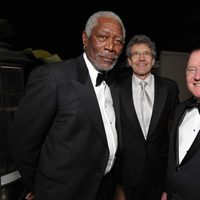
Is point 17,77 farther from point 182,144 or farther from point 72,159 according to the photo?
point 182,144

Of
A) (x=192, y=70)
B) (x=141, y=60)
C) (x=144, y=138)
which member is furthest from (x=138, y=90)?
(x=192, y=70)

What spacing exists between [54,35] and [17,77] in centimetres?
227

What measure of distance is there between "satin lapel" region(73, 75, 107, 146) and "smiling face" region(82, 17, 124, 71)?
180 millimetres

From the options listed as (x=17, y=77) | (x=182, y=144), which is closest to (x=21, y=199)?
(x=17, y=77)

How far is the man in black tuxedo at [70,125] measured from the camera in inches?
61.7

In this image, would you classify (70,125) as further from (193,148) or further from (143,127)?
(143,127)

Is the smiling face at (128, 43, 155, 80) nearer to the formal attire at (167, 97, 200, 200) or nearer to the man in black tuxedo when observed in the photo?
the formal attire at (167, 97, 200, 200)

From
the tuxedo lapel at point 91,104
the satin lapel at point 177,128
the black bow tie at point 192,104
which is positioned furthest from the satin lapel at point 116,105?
the black bow tie at point 192,104

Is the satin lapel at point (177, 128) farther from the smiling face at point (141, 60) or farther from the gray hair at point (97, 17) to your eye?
the gray hair at point (97, 17)

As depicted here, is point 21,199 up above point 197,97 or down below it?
below

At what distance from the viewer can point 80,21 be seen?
13.9 ft

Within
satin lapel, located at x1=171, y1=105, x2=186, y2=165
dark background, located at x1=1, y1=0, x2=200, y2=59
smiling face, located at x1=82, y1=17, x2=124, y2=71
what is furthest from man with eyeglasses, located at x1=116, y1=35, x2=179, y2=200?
dark background, located at x1=1, y1=0, x2=200, y2=59

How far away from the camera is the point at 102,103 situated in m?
1.75

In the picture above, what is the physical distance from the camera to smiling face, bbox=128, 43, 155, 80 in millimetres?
2490
